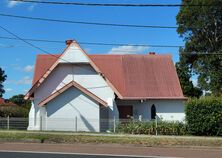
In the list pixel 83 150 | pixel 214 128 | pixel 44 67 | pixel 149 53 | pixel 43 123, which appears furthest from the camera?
pixel 149 53

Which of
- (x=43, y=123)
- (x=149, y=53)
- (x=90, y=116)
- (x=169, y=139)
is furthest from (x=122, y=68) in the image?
(x=169, y=139)

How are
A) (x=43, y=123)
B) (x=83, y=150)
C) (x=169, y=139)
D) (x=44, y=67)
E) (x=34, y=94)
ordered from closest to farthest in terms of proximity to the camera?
(x=83, y=150), (x=169, y=139), (x=43, y=123), (x=34, y=94), (x=44, y=67)

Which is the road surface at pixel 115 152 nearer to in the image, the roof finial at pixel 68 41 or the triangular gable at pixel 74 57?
the triangular gable at pixel 74 57

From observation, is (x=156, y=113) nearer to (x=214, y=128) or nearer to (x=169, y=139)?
(x=214, y=128)

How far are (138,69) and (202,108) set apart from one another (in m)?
12.9

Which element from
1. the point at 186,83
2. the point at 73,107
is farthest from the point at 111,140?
the point at 186,83

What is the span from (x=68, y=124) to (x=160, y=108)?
8.91m

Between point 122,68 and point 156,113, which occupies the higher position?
point 122,68

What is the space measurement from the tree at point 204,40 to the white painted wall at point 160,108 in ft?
43.4

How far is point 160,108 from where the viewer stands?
37219mm

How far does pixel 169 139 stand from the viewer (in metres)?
23.2

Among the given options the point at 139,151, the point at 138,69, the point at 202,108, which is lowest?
the point at 139,151

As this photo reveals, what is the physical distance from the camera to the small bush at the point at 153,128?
2836 cm

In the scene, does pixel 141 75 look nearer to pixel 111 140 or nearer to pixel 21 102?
pixel 111 140
